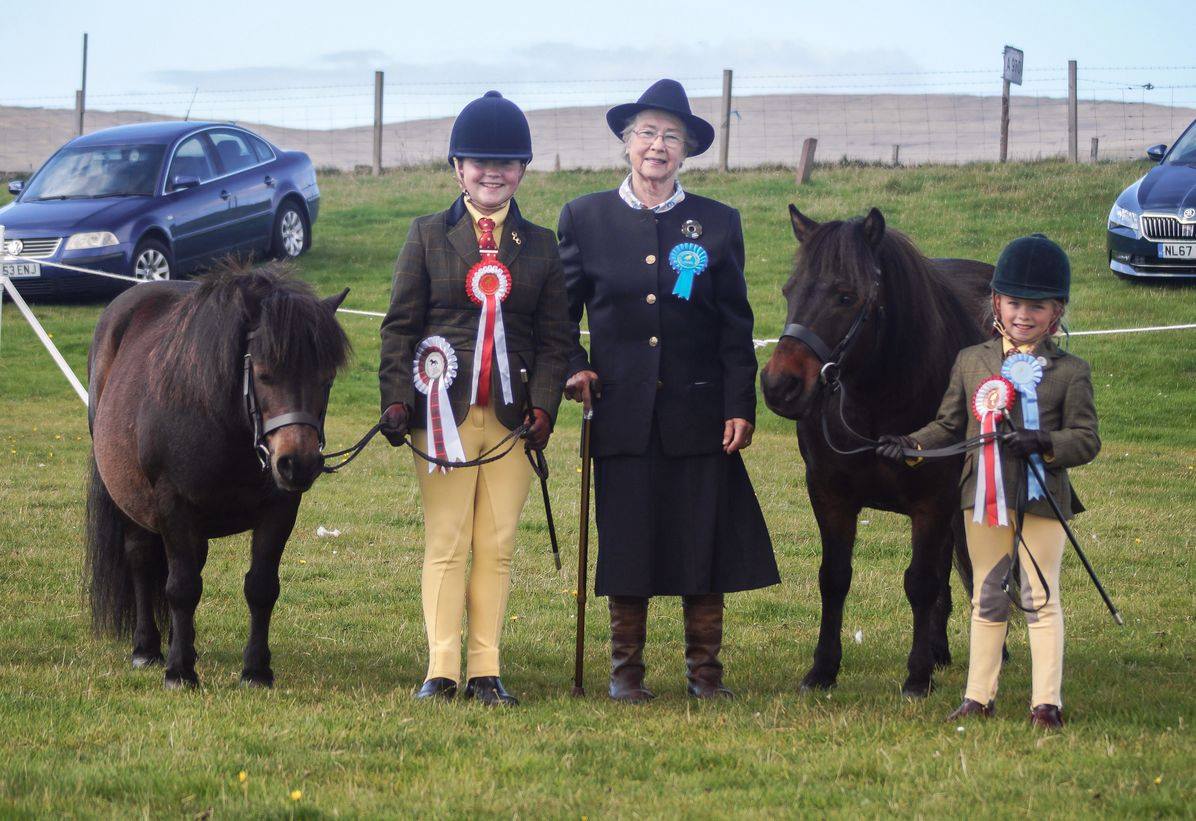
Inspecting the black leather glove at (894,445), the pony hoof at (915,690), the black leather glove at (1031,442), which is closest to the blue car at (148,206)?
the pony hoof at (915,690)

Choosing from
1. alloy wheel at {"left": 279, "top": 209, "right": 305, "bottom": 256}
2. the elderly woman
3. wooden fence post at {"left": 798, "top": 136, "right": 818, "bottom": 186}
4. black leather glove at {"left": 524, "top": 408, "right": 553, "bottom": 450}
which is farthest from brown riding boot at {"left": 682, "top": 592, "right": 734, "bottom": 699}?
wooden fence post at {"left": 798, "top": 136, "right": 818, "bottom": 186}

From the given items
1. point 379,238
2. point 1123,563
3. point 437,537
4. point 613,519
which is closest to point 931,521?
point 613,519

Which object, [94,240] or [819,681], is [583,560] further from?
[94,240]

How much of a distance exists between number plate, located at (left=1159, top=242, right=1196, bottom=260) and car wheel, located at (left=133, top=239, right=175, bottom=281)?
10255 millimetres

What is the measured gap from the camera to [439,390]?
4930mm

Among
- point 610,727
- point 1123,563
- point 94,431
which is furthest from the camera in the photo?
point 1123,563

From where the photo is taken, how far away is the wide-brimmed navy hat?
5.03 meters

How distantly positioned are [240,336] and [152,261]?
1059cm

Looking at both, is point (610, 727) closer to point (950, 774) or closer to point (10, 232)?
point (950, 774)

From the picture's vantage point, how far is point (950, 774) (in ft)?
12.9

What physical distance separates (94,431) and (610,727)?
9.42 ft

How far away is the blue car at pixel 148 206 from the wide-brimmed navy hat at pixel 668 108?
975 cm

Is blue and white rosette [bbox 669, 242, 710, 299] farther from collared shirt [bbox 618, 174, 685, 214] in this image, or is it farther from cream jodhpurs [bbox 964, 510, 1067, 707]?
cream jodhpurs [bbox 964, 510, 1067, 707]

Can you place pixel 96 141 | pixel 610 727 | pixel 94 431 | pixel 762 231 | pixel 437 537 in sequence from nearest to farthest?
pixel 610 727
pixel 437 537
pixel 94 431
pixel 96 141
pixel 762 231
